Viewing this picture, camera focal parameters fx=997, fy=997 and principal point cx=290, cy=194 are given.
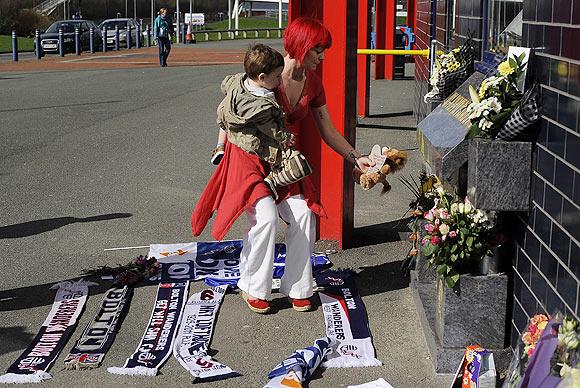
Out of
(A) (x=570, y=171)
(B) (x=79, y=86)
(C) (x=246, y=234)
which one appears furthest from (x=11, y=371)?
(B) (x=79, y=86)

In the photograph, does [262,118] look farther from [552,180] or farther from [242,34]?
[242,34]

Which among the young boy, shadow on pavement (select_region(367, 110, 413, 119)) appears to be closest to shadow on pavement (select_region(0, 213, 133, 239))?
the young boy

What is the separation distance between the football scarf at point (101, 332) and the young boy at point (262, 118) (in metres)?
1.24

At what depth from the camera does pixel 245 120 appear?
234 inches

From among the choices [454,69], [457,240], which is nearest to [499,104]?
[457,240]

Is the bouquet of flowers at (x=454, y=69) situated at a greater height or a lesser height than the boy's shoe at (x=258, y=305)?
greater

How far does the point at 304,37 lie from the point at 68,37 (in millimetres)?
37835

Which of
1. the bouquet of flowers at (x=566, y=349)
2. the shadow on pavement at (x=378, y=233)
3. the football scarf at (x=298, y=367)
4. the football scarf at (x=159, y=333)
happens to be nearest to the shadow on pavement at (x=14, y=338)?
the football scarf at (x=159, y=333)

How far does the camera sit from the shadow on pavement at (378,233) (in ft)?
26.2

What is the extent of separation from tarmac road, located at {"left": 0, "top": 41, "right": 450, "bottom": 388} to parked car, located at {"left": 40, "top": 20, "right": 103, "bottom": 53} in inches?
919

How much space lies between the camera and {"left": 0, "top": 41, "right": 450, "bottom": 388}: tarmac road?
5.46m

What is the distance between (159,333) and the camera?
584cm

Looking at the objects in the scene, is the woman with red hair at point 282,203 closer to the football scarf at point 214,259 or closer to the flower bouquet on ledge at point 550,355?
the football scarf at point 214,259

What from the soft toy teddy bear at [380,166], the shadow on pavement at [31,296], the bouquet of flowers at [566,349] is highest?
the soft toy teddy bear at [380,166]
